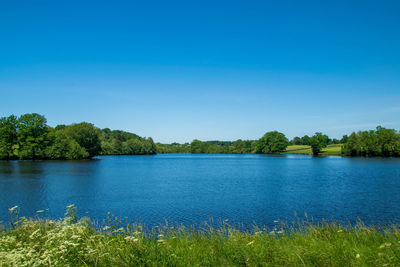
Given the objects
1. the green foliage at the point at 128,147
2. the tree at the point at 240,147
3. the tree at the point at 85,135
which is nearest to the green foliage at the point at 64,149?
the tree at the point at 85,135

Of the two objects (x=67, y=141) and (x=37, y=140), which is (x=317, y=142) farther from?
(x=37, y=140)

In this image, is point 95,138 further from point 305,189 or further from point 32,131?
point 305,189

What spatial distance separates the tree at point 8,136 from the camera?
79.4 m

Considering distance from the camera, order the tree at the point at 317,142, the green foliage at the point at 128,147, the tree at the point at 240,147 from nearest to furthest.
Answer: the tree at the point at 317,142
the green foliage at the point at 128,147
the tree at the point at 240,147

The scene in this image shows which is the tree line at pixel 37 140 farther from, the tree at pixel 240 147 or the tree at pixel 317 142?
the tree at pixel 240 147

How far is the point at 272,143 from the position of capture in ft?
520

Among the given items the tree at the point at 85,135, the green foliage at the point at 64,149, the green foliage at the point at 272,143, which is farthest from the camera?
the green foliage at the point at 272,143

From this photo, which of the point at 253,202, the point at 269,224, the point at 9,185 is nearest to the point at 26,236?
the point at 269,224

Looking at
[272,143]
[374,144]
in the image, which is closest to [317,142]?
[374,144]

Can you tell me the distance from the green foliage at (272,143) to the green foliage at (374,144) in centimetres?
4201

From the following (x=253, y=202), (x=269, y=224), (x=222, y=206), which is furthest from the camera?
(x=253, y=202)

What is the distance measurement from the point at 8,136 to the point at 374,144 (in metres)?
132

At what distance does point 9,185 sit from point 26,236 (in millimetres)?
28502

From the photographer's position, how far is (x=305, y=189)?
30828mm
